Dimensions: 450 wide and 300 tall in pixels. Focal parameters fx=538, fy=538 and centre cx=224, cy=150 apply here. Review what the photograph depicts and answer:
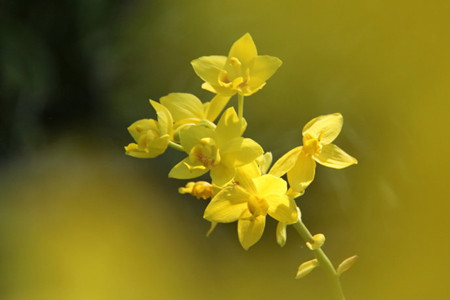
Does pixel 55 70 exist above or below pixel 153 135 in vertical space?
above

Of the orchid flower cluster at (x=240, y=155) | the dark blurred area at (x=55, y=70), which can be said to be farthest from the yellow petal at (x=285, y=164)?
the dark blurred area at (x=55, y=70)

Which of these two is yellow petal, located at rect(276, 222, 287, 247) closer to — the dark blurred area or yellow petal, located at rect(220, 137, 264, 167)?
yellow petal, located at rect(220, 137, 264, 167)

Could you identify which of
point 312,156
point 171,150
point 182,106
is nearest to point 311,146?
point 312,156

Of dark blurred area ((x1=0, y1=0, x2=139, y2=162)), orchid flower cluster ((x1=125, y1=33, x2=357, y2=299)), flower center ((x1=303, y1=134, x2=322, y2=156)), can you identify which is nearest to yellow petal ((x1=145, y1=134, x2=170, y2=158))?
orchid flower cluster ((x1=125, y1=33, x2=357, y2=299))

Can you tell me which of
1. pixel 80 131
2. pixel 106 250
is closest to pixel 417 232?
pixel 106 250

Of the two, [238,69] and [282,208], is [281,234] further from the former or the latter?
[238,69]

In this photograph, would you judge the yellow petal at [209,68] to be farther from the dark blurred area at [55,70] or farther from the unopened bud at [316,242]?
the dark blurred area at [55,70]
